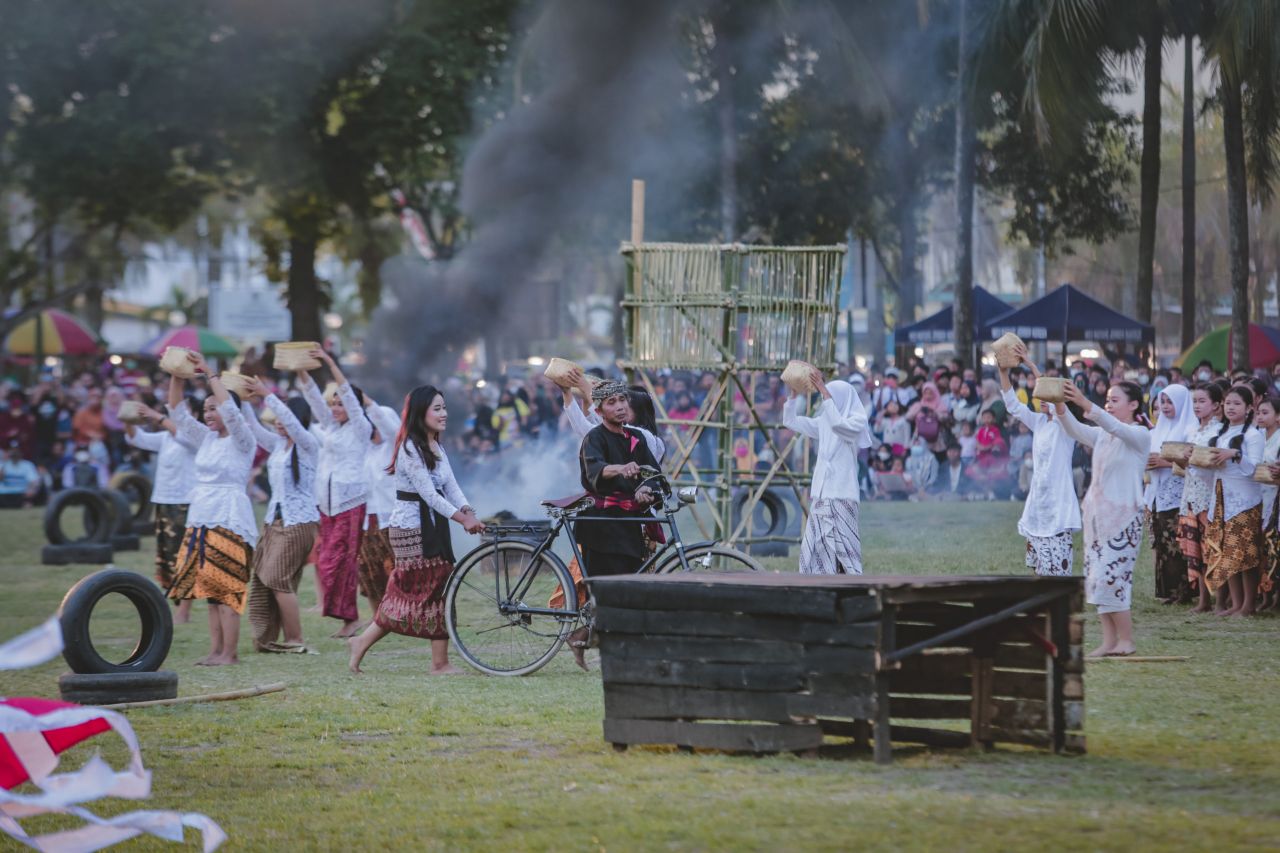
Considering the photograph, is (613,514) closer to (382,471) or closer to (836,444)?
(836,444)

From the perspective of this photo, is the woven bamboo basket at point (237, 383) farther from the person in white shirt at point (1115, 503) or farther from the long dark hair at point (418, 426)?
the person in white shirt at point (1115, 503)

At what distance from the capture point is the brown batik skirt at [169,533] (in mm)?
12336

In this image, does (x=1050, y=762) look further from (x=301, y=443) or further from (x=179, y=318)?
(x=179, y=318)

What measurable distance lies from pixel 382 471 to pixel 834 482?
3.35 meters

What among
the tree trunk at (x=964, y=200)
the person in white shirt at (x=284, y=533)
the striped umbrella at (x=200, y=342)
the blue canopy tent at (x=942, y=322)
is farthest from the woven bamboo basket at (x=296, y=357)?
the striped umbrella at (x=200, y=342)

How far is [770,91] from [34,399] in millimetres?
12592

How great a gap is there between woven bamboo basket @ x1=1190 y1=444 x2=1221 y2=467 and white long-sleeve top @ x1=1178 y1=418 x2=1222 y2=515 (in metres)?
0.24

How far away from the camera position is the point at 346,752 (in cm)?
721

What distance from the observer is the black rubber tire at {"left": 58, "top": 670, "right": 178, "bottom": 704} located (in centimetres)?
859

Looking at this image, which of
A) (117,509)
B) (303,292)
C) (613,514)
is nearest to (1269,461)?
(613,514)

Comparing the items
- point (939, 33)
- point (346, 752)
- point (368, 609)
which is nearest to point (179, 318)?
point (939, 33)

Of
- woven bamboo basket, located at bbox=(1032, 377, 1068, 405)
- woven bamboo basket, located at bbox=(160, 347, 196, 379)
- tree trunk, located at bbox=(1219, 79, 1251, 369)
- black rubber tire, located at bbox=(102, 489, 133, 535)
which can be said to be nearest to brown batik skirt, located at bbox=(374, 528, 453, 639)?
woven bamboo basket, located at bbox=(160, 347, 196, 379)

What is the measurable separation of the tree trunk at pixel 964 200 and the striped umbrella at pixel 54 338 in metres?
24.2

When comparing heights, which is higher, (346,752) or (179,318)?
(179,318)
